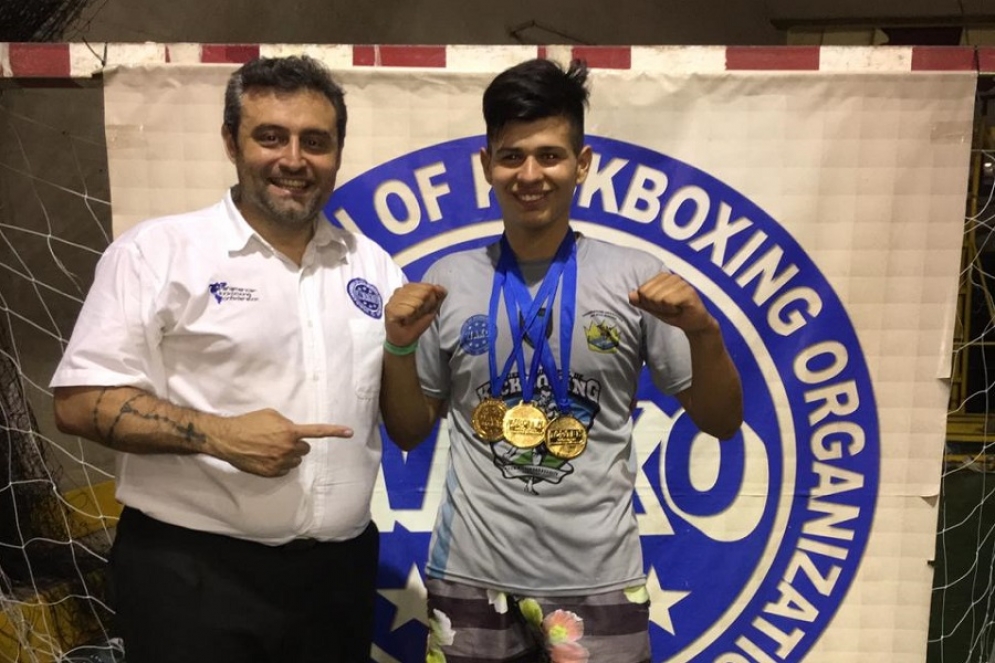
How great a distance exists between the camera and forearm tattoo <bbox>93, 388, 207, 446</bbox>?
1.04 metres

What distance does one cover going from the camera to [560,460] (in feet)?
3.65

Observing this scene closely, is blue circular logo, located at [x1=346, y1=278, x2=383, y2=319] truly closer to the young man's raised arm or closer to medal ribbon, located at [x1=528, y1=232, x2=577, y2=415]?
the young man's raised arm

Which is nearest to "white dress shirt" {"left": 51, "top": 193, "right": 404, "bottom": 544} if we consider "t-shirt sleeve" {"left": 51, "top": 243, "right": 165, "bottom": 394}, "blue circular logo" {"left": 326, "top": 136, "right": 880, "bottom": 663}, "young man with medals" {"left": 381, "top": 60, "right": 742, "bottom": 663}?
"t-shirt sleeve" {"left": 51, "top": 243, "right": 165, "bottom": 394}

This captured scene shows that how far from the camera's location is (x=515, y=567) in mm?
1104

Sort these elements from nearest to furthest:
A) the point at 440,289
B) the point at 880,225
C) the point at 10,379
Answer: the point at 440,289
the point at 880,225
the point at 10,379

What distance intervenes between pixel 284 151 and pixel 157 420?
17.2 inches

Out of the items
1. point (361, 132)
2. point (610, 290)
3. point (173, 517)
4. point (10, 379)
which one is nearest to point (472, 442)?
point (610, 290)

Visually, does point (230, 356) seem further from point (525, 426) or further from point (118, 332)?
point (525, 426)

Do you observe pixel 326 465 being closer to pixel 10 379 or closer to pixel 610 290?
pixel 610 290

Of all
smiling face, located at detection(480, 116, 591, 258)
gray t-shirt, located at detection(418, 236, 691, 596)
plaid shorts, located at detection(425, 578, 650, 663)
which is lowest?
plaid shorts, located at detection(425, 578, 650, 663)

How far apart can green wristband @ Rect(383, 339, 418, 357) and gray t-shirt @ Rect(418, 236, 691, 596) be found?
7 centimetres

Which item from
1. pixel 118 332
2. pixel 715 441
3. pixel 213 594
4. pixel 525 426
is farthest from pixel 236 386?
pixel 715 441

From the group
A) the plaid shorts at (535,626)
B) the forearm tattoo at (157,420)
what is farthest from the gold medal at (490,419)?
the forearm tattoo at (157,420)

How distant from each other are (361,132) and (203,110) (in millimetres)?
347
